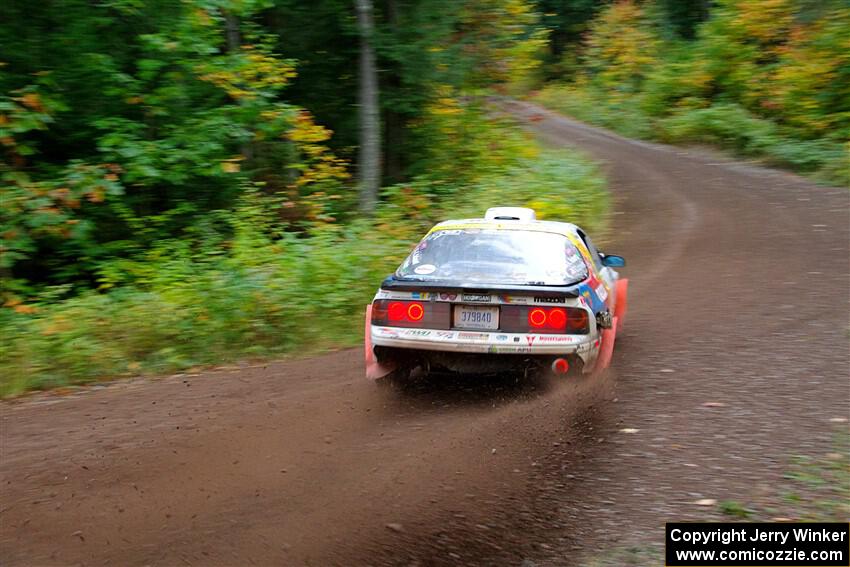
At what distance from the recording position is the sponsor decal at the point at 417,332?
21.1ft

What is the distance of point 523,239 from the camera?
23.9 ft

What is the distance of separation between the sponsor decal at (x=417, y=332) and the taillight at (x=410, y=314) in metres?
0.04

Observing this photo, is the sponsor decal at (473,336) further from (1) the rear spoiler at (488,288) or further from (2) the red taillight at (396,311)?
(2) the red taillight at (396,311)

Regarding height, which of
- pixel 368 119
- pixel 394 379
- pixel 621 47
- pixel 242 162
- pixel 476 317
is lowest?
pixel 394 379

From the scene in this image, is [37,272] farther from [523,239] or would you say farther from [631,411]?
[631,411]

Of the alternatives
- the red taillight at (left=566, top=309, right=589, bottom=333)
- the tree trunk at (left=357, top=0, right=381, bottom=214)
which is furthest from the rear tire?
the tree trunk at (left=357, top=0, right=381, bottom=214)

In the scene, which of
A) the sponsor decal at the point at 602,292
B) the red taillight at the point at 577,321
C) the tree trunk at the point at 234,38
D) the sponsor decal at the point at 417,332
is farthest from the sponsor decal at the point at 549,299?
the tree trunk at the point at 234,38

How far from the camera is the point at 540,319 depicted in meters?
6.26

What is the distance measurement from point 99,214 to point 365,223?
435 centimetres

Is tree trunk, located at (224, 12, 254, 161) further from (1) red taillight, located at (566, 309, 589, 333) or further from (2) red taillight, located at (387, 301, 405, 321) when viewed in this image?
(1) red taillight, located at (566, 309, 589, 333)

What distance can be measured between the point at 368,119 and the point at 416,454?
1176cm

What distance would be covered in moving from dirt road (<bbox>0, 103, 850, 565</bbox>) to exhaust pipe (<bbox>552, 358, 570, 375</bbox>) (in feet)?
1.05

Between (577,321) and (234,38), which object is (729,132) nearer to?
(234,38)

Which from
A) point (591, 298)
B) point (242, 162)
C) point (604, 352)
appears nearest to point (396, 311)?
point (591, 298)
